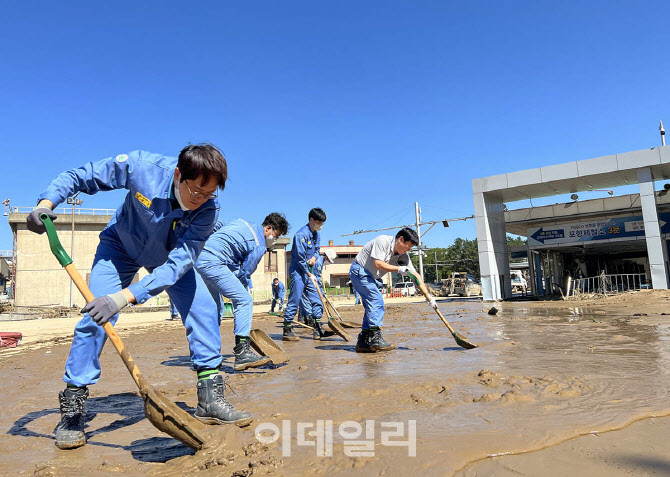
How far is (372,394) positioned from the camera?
9.32ft

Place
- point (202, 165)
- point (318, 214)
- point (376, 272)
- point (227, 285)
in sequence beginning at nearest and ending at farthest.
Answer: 1. point (202, 165)
2. point (227, 285)
3. point (376, 272)
4. point (318, 214)

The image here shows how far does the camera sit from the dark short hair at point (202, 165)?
2186 millimetres

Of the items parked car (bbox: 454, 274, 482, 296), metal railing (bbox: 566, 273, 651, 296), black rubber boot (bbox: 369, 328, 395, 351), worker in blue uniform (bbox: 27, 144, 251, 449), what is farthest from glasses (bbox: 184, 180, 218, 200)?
parked car (bbox: 454, 274, 482, 296)

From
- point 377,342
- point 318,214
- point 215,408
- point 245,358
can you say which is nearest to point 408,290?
point 318,214

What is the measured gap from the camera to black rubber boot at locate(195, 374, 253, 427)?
2.34 metres

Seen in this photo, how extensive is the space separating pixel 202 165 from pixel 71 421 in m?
1.46

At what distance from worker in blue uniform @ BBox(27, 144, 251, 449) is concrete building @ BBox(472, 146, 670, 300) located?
15357mm

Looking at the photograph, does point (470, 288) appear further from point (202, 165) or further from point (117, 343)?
point (117, 343)

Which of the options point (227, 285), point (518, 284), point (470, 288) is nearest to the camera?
point (227, 285)

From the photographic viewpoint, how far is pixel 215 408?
238 cm

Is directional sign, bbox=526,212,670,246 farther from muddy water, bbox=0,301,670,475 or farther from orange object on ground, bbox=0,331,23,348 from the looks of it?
orange object on ground, bbox=0,331,23,348

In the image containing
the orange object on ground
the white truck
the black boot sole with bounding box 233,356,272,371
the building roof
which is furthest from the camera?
the white truck

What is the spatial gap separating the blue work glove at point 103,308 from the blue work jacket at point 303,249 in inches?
181

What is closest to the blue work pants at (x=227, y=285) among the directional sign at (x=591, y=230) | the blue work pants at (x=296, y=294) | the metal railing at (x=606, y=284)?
the blue work pants at (x=296, y=294)
